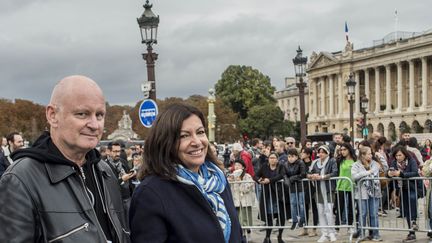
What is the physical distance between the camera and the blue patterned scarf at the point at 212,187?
3.26 metres

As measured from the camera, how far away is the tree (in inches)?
3607

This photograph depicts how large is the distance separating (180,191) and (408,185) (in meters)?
8.25

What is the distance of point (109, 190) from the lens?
10.0 ft

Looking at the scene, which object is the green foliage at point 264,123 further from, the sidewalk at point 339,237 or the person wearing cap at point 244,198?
the person wearing cap at point 244,198

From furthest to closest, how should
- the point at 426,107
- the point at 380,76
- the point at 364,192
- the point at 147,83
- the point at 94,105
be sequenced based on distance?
the point at 380,76 → the point at 426,107 → the point at 147,83 → the point at 364,192 → the point at 94,105

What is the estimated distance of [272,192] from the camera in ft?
37.1

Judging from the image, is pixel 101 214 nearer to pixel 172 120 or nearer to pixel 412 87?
pixel 172 120

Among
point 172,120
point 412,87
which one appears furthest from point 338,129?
point 172,120

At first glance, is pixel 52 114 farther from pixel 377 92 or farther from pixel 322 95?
pixel 322 95

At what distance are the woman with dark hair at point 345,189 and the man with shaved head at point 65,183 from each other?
26.6 ft

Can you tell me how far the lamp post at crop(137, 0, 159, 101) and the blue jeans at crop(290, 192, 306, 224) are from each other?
4141mm

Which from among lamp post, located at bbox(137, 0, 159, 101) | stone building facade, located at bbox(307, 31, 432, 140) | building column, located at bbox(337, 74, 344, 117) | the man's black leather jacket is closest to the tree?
stone building facade, located at bbox(307, 31, 432, 140)

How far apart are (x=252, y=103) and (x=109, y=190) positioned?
8994cm

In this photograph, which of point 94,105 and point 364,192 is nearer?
point 94,105
